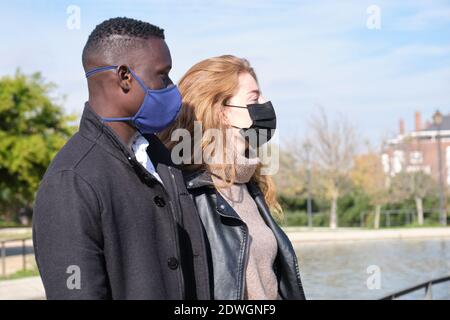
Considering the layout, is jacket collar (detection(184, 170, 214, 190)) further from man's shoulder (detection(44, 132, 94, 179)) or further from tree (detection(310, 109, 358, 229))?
tree (detection(310, 109, 358, 229))

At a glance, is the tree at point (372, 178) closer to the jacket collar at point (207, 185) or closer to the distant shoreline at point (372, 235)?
the distant shoreline at point (372, 235)

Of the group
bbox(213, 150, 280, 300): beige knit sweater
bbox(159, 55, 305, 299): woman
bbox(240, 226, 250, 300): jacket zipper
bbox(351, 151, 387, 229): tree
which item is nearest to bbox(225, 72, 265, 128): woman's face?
bbox(159, 55, 305, 299): woman

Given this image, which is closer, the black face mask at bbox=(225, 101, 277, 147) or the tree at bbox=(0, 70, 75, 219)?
the black face mask at bbox=(225, 101, 277, 147)

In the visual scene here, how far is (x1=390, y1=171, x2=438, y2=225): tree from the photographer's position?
3700 centimetres

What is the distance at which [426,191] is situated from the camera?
1464 inches

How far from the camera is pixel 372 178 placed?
38.6 metres

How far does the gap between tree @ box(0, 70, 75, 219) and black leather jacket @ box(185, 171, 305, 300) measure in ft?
68.0

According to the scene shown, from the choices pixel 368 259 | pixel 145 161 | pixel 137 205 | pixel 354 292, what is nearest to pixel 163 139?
pixel 145 161

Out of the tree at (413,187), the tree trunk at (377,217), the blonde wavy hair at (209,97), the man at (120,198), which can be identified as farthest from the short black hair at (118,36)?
the tree at (413,187)

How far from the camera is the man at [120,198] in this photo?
214 cm

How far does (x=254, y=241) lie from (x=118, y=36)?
0.97m

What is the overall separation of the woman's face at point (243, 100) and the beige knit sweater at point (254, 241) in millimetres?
172
